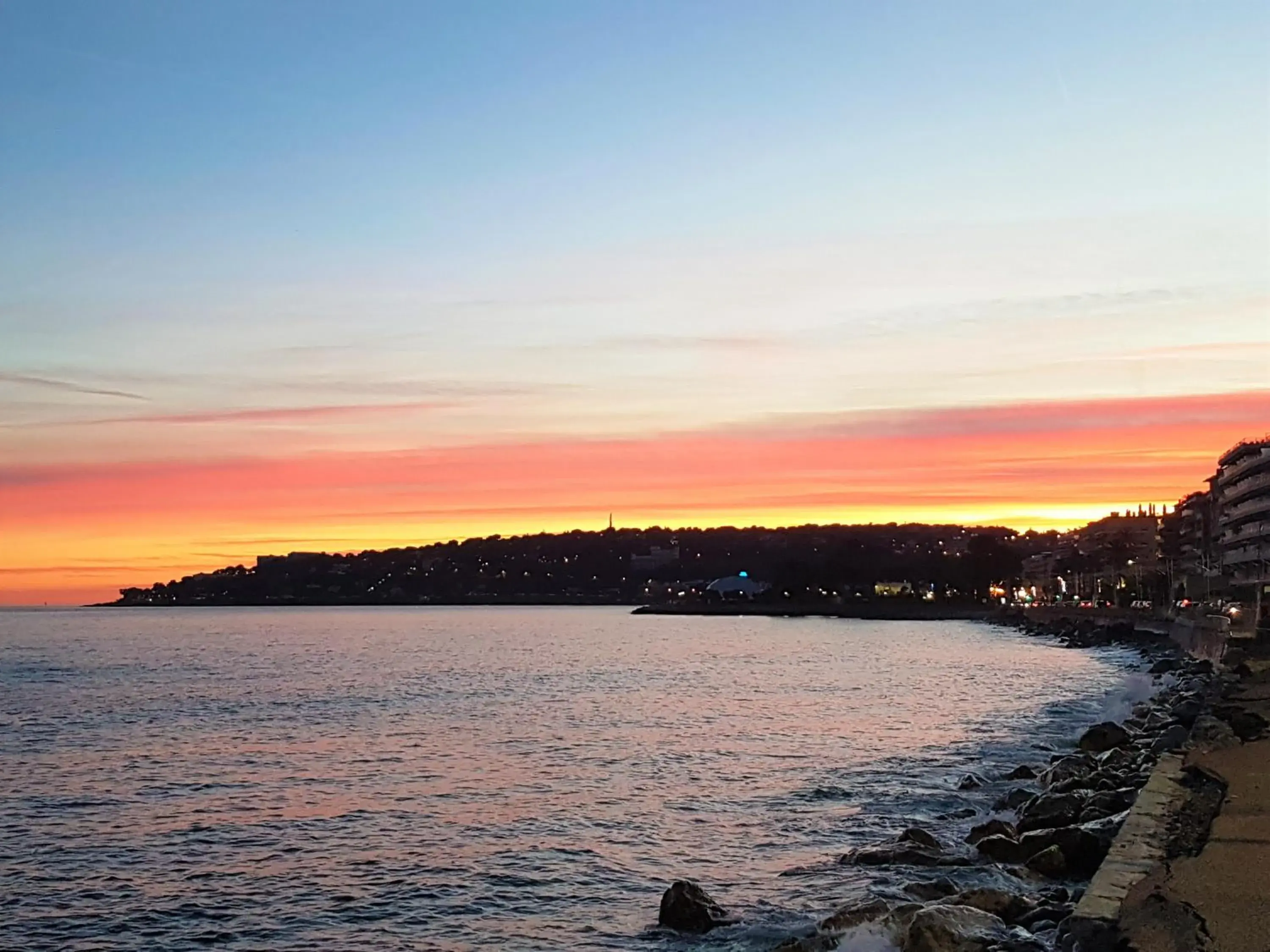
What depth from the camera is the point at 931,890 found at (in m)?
15.8

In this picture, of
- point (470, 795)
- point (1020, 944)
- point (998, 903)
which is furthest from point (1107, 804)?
point (470, 795)

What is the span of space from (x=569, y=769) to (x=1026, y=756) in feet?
40.6

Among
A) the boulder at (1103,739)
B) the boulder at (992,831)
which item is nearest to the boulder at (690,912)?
the boulder at (992,831)

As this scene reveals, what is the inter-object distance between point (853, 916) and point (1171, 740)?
12896 millimetres

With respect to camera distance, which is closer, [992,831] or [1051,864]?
[1051,864]

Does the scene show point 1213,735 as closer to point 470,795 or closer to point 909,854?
point 909,854

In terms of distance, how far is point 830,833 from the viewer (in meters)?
22.6

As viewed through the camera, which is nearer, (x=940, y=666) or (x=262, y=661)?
(x=940, y=666)

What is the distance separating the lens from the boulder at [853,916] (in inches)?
564

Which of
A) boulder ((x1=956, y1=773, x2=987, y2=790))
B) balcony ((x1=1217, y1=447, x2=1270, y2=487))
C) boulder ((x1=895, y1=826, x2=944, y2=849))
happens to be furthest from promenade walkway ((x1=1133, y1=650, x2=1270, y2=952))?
balcony ((x1=1217, y1=447, x2=1270, y2=487))

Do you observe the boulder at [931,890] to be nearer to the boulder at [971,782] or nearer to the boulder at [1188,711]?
the boulder at [971,782]

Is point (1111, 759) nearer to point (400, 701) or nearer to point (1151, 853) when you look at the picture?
point (1151, 853)

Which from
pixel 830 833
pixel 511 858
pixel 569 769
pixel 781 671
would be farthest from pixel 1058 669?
pixel 511 858

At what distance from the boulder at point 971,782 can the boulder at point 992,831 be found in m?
6.46
